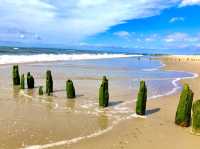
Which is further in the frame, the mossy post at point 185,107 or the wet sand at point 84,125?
the mossy post at point 185,107

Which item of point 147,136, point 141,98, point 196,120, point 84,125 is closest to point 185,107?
point 196,120

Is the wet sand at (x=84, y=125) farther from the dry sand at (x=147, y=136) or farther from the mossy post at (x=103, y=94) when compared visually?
the mossy post at (x=103, y=94)

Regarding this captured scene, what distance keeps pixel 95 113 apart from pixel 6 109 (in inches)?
145

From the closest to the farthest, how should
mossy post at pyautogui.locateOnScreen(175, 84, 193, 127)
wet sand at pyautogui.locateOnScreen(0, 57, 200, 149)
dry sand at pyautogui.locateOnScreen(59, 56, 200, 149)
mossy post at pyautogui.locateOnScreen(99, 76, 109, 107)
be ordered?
1. dry sand at pyautogui.locateOnScreen(59, 56, 200, 149)
2. wet sand at pyautogui.locateOnScreen(0, 57, 200, 149)
3. mossy post at pyautogui.locateOnScreen(175, 84, 193, 127)
4. mossy post at pyautogui.locateOnScreen(99, 76, 109, 107)

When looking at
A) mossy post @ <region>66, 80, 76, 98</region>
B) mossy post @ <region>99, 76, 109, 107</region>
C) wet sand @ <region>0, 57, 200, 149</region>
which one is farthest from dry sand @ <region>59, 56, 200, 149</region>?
mossy post @ <region>66, 80, 76, 98</region>

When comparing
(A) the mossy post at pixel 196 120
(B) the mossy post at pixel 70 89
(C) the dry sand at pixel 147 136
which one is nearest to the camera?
(C) the dry sand at pixel 147 136

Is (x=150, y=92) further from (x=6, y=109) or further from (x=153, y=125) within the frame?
(x=6, y=109)

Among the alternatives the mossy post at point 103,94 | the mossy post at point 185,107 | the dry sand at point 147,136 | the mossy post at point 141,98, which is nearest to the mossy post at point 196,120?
the dry sand at point 147,136

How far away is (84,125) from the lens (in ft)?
32.5

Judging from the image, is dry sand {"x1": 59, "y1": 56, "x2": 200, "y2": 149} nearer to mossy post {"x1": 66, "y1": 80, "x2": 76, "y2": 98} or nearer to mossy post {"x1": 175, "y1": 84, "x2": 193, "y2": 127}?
mossy post {"x1": 175, "y1": 84, "x2": 193, "y2": 127}

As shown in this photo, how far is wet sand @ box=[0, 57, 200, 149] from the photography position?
26.7 feet

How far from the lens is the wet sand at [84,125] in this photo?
8.13 meters

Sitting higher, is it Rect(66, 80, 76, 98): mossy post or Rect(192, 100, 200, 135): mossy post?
Rect(66, 80, 76, 98): mossy post

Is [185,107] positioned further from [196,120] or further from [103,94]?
[103,94]
